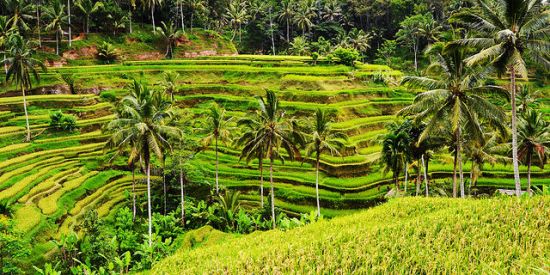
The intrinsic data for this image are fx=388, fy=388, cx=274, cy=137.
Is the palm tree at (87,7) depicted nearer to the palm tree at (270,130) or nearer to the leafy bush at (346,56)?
the leafy bush at (346,56)

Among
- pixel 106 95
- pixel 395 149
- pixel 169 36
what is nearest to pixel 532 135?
pixel 395 149

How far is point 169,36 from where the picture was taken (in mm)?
64438

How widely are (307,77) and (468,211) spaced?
42.0 m

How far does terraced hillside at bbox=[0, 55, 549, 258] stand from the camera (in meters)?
28.5

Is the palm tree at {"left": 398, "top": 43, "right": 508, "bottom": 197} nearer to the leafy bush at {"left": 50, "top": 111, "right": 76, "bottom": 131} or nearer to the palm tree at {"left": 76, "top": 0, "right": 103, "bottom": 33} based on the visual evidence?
the leafy bush at {"left": 50, "top": 111, "right": 76, "bottom": 131}

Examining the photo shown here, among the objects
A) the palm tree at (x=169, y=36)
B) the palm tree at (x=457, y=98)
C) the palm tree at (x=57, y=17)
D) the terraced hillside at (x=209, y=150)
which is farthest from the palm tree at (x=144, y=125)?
the palm tree at (x=169, y=36)

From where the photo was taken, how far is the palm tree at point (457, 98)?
19.9 m

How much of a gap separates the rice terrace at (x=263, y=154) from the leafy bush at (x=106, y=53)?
0.31 meters

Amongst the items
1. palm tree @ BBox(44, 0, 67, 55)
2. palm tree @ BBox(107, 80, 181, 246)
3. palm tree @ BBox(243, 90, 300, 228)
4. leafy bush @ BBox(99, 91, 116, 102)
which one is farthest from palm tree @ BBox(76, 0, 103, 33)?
palm tree @ BBox(243, 90, 300, 228)

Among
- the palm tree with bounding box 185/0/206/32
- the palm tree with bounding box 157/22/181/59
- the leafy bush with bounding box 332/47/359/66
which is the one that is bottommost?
the leafy bush with bounding box 332/47/359/66

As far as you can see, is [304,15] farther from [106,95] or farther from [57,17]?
[106,95]

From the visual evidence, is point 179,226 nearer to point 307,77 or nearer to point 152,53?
point 307,77

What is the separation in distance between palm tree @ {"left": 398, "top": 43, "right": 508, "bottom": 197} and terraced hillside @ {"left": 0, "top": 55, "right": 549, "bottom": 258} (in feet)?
40.5

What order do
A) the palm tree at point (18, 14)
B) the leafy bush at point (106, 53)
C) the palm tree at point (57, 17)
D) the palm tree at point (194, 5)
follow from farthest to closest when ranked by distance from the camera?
the palm tree at point (194, 5)
the leafy bush at point (106, 53)
the palm tree at point (57, 17)
the palm tree at point (18, 14)
